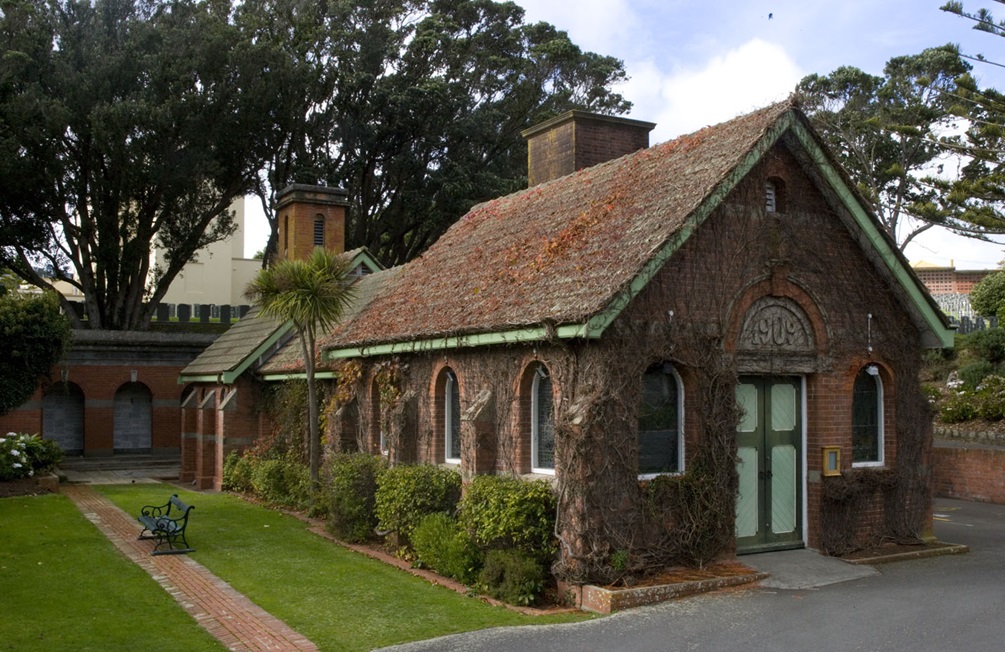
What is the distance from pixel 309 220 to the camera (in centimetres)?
2658

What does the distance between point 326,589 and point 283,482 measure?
27.1 ft

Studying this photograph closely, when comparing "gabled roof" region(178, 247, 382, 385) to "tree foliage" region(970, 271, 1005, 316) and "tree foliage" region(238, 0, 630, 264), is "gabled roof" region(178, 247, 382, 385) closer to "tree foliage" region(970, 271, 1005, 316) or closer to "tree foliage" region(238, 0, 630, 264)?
"tree foliage" region(238, 0, 630, 264)

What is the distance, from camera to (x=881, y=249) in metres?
13.4

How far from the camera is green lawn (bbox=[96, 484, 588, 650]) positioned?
10094 mm

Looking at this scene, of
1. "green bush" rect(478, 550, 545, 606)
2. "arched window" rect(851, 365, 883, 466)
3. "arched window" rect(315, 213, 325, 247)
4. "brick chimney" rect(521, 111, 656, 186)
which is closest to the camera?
"green bush" rect(478, 550, 545, 606)

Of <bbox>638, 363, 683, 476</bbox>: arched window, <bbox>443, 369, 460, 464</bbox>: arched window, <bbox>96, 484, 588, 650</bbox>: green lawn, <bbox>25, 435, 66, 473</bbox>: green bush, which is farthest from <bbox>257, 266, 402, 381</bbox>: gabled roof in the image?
<bbox>638, 363, 683, 476</bbox>: arched window

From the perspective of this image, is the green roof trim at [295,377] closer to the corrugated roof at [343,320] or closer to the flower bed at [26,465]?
the corrugated roof at [343,320]

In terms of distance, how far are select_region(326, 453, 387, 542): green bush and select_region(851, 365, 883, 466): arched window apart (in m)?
7.30

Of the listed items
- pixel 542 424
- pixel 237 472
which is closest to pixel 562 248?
pixel 542 424

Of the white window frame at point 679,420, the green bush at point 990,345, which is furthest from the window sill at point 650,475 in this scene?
the green bush at point 990,345

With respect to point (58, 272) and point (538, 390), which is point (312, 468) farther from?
point (58, 272)

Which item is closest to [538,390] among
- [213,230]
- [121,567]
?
[121,567]

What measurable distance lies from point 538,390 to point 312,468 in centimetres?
714

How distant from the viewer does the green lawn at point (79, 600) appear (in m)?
9.81
